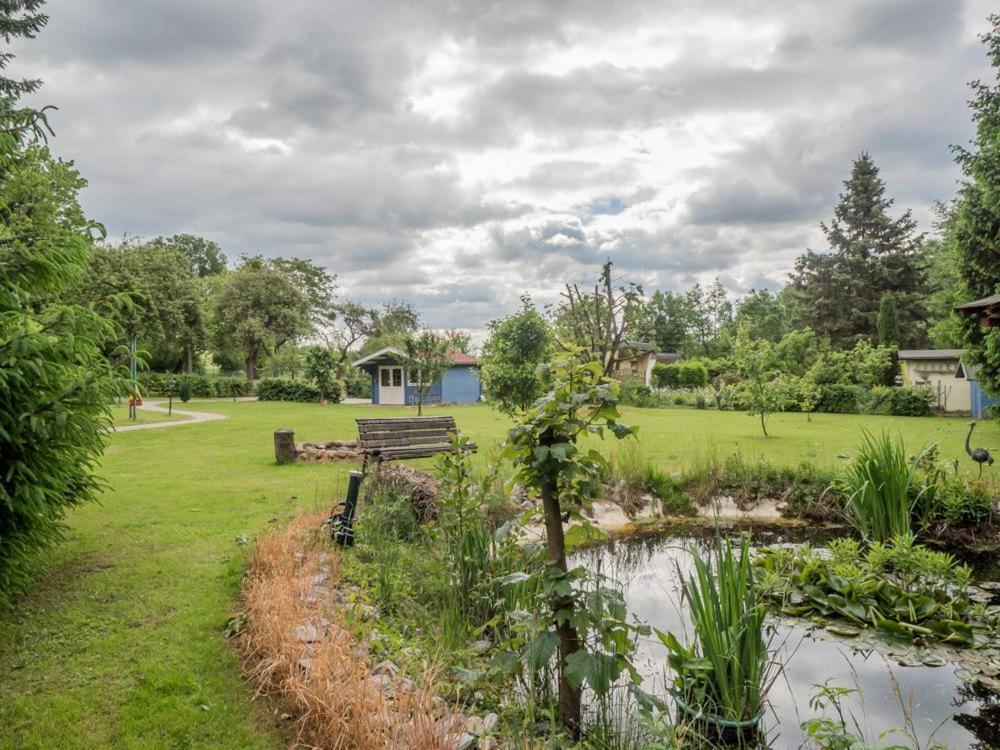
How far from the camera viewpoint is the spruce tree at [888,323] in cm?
2848

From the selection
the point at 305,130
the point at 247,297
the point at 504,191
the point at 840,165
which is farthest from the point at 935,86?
the point at 247,297

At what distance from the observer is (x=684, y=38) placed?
23.9 ft

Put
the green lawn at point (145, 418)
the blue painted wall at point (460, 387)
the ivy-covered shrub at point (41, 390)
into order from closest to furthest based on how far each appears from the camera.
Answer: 1. the ivy-covered shrub at point (41, 390)
2. the green lawn at point (145, 418)
3. the blue painted wall at point (460, 387)

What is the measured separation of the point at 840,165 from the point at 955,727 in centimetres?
3925

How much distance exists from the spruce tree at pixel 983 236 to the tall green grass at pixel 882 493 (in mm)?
9296

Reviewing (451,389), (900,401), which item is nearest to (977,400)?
(900,401)

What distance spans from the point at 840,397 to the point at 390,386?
23162 millimetres

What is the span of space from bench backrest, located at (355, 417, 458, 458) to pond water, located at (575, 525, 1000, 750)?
13.9ft

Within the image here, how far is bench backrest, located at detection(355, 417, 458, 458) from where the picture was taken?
26.3ft

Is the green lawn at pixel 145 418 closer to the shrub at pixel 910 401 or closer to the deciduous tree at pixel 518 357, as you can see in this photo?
the deciduous tree at pixel 518 357

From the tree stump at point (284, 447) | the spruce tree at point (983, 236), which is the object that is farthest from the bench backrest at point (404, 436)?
the spruce tree at point (983, 236)

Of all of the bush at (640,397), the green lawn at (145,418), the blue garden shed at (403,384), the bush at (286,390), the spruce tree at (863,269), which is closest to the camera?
the green lawn at (145,418)

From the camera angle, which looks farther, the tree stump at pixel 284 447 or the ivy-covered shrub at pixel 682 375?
the ivy-covered shrub at pixel 682 375

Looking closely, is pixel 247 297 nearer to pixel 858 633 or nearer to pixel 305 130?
pixel 305 130
